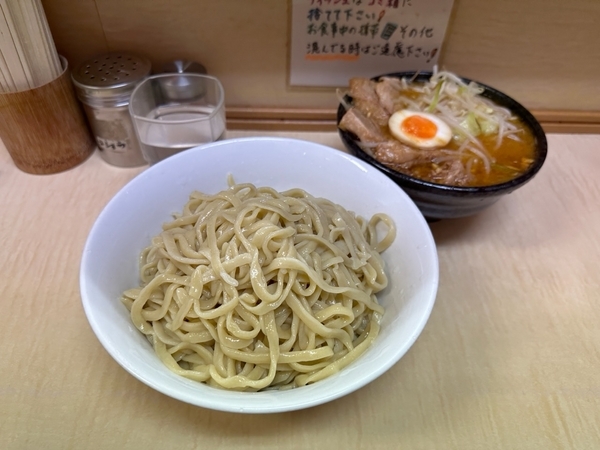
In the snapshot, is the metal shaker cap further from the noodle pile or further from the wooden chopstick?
the noodle pile

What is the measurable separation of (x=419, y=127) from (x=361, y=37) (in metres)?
0.46

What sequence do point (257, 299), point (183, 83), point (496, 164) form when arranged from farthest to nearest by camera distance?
point (183, 83) → point (496, 164) → point (257, 299)

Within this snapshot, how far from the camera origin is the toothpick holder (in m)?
1.58

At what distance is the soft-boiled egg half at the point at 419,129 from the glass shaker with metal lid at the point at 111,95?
0.98m

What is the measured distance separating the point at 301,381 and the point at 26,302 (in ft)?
3.11

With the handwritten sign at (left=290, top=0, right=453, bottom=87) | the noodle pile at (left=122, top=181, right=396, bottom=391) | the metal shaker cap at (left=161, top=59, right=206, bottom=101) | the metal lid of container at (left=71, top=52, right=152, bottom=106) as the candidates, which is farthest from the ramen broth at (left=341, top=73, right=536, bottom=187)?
the metal lid of container at (left=71, top=52, right=152, bottom=106)

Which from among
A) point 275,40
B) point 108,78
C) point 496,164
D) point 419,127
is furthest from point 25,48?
point 496,164

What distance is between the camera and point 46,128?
167cm

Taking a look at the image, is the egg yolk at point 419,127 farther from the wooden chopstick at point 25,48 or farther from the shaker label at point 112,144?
the wooden chopstick at point 25,48

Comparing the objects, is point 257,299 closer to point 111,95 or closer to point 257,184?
point 257,184

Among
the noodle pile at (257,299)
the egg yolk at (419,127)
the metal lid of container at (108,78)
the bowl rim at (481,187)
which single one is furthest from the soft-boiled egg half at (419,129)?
→ the metal lid of container at (108,78)

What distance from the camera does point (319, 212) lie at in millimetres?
1370

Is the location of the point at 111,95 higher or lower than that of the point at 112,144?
higher

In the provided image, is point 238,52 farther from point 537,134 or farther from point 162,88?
point 537,134
